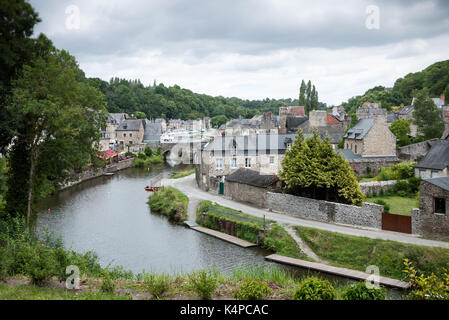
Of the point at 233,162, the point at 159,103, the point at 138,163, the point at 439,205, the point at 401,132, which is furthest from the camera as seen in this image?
the point at 159,103

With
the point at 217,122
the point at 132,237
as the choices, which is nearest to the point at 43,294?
the point at 132,237

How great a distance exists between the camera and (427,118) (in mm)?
44781

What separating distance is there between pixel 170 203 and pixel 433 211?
63.0 feet

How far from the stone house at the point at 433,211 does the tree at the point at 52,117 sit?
672 inches

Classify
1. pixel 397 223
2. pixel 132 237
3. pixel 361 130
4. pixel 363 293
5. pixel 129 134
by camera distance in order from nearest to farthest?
pixel 363 293 → pixel 397 223 → pixel 132 237 → pixel 361 130 → pixel 129 134

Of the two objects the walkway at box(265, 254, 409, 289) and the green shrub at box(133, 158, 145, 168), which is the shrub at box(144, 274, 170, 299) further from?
the green shrub at box(133, 158, 145, 168)

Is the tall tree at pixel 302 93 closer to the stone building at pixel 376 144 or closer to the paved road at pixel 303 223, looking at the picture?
the stone building at pixel 376 144

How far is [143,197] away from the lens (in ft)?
124

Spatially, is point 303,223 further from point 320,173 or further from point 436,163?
point 436,163

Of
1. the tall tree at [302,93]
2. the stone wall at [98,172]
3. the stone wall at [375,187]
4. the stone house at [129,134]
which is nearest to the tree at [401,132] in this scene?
the stone wall at [375,187]

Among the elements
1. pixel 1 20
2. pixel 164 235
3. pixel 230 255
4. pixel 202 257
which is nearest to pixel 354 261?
pixel 230 255

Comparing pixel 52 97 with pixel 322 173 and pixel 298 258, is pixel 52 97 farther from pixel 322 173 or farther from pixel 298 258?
pixel 322 173

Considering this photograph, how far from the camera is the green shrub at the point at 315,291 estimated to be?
7883 millimetres

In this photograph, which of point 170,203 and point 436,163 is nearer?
point 436,163
